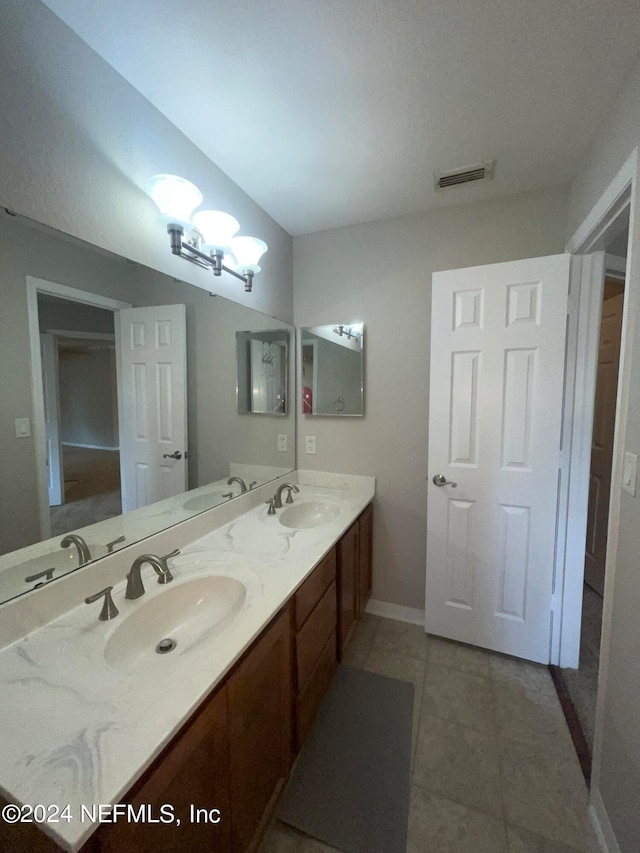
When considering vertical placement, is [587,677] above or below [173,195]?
below

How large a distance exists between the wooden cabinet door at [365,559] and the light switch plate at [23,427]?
1.46m

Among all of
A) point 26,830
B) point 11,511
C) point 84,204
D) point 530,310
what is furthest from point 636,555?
point 84,204

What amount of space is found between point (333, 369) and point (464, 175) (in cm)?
114

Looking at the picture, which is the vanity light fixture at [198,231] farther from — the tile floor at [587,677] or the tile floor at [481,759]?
the tile floor at [587,677]

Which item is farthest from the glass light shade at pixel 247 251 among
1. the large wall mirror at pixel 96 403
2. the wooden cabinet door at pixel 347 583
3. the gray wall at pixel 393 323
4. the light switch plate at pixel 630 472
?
the light switch plate at pixel 630 472

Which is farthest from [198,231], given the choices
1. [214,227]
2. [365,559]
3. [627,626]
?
[627,626]

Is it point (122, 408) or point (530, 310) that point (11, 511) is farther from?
point (530, 310)

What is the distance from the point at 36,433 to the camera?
0.94 m

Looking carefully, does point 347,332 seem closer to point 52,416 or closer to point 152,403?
point 152,403

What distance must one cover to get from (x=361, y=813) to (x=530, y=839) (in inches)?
20.8

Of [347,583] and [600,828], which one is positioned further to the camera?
[347,583]

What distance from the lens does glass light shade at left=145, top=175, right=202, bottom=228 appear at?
108 centimetres

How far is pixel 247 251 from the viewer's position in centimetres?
152

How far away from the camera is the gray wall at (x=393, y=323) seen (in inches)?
71.4
